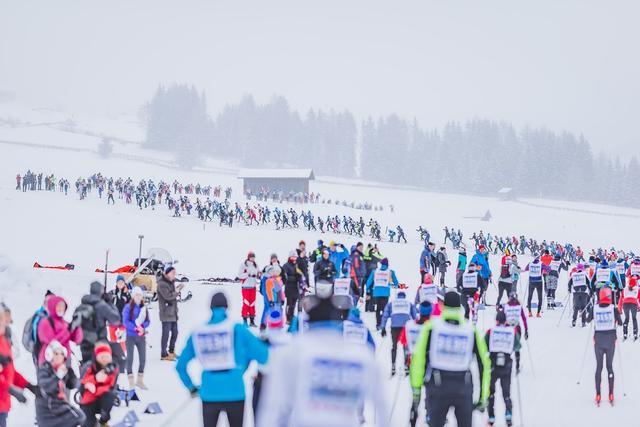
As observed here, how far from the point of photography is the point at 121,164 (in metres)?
89.0

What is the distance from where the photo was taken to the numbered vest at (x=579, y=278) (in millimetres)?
17769

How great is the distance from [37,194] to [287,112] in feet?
266

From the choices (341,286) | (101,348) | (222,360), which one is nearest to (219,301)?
(222,360)

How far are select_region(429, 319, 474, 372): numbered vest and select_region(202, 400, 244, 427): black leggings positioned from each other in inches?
75.7

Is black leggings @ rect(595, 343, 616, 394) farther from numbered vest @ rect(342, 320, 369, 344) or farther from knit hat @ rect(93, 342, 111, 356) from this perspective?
knit hat @ rect(93, 342, 111, 356)

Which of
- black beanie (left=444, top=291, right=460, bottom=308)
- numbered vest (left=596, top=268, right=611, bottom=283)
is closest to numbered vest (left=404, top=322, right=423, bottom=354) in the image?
black beanie (left=444, top=291, right=460, bottom=308)

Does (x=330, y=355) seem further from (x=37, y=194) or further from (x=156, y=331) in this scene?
(x=37, y=194)

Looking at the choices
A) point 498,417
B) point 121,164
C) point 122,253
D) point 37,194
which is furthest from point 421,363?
point 121,164

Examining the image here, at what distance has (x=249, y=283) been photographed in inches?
612

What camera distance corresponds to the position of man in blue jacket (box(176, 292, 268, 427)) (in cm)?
588

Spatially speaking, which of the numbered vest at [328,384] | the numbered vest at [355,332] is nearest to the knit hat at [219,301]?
the numbered vest at [328,384]

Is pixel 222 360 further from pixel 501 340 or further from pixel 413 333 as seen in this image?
pixel 501 340

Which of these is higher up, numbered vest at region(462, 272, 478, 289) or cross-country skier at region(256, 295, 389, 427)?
cross-country skier at region(256, 295, 389, 427)

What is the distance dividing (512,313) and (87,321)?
6.41m
